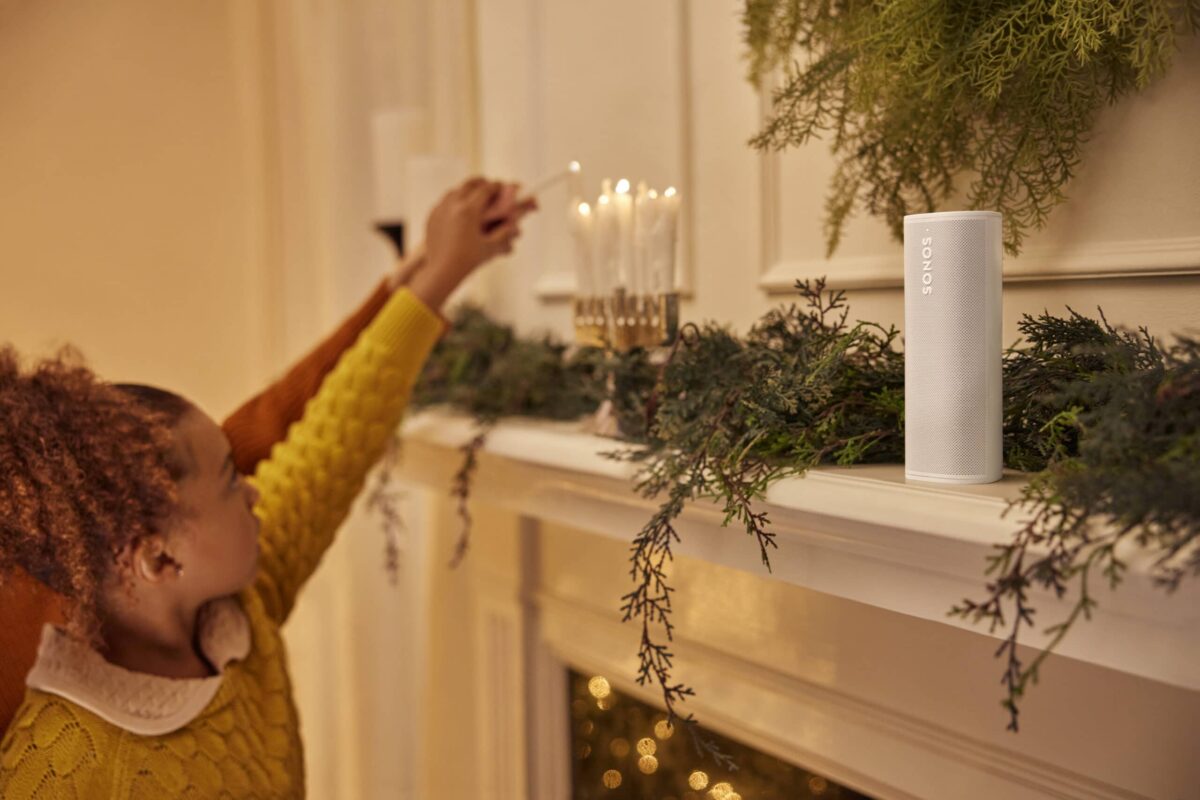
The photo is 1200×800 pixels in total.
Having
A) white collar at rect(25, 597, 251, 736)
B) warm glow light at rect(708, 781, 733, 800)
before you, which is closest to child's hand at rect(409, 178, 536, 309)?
white collar at rect(25, 597, 251, 736)

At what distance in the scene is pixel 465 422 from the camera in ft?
5.08

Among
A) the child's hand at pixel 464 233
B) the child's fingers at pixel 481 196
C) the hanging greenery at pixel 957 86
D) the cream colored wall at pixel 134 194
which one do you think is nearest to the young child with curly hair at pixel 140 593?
the child's hand at pixel 464 233

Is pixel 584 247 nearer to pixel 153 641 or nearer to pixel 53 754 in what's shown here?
pixel 153 641

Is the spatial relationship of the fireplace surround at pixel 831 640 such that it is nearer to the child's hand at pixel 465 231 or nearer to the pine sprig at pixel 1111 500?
the pine sprig at pixel 1111 500

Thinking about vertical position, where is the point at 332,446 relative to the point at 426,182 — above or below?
below

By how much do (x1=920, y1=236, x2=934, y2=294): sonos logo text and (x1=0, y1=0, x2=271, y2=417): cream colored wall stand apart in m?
1.94

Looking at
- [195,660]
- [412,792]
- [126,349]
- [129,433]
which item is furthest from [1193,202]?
[126,349]

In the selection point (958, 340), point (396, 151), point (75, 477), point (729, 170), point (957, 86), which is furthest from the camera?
point (396, 151)

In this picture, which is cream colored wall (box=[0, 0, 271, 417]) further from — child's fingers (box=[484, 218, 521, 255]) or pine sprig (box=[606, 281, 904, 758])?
pine sprig (box=[606, 281, 904, 758])

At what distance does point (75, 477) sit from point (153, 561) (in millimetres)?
136

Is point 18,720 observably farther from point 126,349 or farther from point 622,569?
point 126,349

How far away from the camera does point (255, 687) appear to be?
1.29 m

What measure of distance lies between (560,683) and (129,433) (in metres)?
0.93

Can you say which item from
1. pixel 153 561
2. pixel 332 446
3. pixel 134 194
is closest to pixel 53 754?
pixel 153 561
